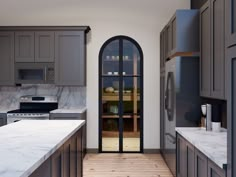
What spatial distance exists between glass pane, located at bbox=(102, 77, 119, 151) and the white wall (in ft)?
0.56

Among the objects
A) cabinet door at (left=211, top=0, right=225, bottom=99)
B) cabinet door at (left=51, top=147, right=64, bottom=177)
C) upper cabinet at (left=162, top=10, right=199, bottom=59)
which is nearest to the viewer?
cabinet door at (left=51, top=147, right=64, bottom=177)

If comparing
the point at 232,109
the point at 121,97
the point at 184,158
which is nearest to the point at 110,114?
the point at 121,97

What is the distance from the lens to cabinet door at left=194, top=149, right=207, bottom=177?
242cm

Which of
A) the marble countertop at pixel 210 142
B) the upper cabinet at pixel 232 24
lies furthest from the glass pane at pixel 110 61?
the upper cabinet at pixel 232 24

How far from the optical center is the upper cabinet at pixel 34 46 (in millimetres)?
5523

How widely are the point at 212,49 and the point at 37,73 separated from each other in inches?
138

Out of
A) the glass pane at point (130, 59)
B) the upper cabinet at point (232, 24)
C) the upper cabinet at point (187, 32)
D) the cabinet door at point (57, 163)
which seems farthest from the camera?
the glass pane at point (130, 59)

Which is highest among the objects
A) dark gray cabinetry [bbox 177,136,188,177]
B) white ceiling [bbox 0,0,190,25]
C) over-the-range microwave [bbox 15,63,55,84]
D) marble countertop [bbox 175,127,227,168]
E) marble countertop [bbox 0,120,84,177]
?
white ceiling [bbox 0,0,190,25]

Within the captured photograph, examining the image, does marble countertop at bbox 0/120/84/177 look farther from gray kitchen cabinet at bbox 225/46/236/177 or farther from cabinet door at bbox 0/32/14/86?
cabinet door at bbox 0/32/14/86

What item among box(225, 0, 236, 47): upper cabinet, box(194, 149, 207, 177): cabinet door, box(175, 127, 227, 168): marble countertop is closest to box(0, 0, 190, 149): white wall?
box(175, 127, 227, 168): marble countertop

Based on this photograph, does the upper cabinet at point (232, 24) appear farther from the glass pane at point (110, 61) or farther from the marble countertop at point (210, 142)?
the glass pane at point (110, 61)

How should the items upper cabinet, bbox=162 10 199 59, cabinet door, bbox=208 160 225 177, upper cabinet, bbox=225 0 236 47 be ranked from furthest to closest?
1. upper cabinet, bbox=162 10 199 59
2. cabinet door, bbox=208 160 225 177
3. upper cabinet, bbox=225 0 236 47

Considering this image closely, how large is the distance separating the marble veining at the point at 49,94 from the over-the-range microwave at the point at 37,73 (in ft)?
1.10

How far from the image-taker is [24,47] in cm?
557
